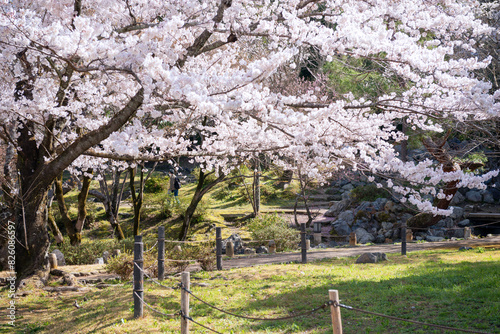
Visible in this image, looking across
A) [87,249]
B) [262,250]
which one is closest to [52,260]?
[87,249]

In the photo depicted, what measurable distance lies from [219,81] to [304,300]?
4.12m

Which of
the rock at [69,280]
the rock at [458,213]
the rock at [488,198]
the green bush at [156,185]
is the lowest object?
the rock at [69,280]

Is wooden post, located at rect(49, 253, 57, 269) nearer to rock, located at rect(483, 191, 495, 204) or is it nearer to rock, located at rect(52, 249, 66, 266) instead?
rock, located at rect(52, 249, 66, 266)

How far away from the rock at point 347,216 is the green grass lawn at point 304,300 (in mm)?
8642

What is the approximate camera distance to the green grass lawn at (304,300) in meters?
5.64

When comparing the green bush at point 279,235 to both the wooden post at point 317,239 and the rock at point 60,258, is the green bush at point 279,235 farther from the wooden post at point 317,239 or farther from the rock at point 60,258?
the rock at point 60,258

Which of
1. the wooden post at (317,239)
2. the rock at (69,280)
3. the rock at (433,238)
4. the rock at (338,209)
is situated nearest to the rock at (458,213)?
the rock at (433,238)

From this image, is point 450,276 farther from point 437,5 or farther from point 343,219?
point 343,219

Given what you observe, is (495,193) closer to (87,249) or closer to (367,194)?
(367,194)

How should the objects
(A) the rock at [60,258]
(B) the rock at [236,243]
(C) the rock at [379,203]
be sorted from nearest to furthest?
1. (A) the rock at [60,258]
2. (B) the rock at [236,243]
3. (C) the rock at [379,203]

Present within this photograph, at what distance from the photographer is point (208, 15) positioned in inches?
265

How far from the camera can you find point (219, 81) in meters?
4.61

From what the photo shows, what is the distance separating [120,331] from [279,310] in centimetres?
242

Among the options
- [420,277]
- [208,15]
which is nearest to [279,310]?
[420,277]
